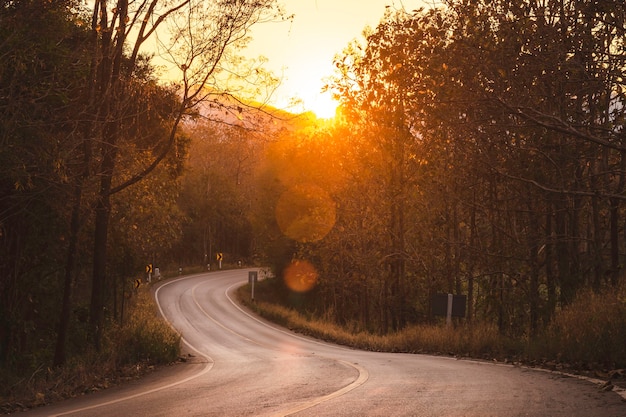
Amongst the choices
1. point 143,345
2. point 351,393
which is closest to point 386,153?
point 143,345

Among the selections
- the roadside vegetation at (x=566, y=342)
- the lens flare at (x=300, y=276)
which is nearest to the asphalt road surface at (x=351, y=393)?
the roadside vegetation at (x=566, y=342)

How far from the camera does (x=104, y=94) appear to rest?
15148 millimetres

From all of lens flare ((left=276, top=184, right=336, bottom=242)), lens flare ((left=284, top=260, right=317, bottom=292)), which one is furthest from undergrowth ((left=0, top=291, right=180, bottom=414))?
lens flare ((left=284, top=260, right=317, bottom=292))

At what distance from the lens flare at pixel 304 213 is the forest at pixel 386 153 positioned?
224cm

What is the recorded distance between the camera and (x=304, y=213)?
5872 cm

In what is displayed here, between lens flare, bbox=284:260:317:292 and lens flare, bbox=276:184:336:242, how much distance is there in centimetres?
210

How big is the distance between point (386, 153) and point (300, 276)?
2875 centimetres

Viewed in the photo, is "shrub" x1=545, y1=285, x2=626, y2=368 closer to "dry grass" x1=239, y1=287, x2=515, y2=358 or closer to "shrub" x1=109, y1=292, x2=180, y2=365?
"dry grass" x1=239, y1=287, x2=515, y2=358

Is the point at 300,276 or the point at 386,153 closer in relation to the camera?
the point at 386,153

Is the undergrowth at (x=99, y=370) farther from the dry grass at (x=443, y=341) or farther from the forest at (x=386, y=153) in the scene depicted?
the dry grass at (x=443, y=341)

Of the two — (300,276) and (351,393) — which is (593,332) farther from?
(300,276)

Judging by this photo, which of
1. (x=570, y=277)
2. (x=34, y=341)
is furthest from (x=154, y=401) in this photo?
(x=34, y=341)

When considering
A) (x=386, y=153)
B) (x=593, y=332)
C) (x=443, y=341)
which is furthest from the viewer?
(x=386, y=153)

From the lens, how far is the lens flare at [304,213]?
140 feet
